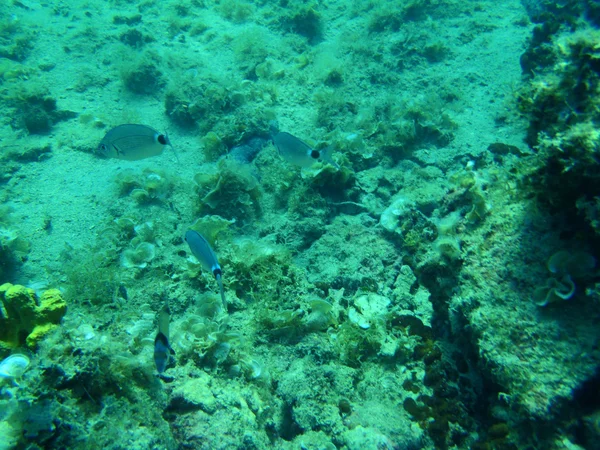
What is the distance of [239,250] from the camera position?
4.04 m

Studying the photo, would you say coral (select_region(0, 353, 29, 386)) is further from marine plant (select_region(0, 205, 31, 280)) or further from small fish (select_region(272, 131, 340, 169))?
small fish (select_region(272, 131, 340, 169))

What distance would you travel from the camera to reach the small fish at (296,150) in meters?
3.78

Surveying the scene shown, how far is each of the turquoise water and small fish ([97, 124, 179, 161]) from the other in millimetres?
26

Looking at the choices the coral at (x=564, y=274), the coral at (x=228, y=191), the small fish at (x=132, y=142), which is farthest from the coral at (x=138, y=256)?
the coral at (x=564, y=274)

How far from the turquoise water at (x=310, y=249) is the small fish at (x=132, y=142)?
0.03 metres

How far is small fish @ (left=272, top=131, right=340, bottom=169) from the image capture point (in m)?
3.78

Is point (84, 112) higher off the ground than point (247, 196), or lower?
lower

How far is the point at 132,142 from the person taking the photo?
3855 millimetres

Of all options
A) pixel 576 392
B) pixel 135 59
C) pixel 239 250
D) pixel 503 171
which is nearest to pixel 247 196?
pixel 239 250

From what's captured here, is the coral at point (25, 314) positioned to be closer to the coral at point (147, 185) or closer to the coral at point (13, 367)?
the coral at point (13, 367)

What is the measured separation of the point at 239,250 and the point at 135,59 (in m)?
7.74

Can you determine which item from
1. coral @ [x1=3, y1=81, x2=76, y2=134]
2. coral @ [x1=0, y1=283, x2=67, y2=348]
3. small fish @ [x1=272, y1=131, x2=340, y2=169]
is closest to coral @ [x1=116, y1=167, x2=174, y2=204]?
small fish @ [x1=272, y1=131, x2=340, y2=169]

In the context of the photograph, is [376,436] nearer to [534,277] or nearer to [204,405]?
[204,405]

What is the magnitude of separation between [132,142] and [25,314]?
2.17 m
